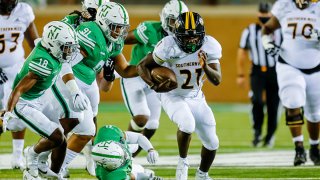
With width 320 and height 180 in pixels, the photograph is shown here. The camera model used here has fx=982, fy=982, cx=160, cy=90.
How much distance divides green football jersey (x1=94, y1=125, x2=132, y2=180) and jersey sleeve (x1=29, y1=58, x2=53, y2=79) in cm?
65

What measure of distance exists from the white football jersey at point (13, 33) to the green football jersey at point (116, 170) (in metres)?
2.56

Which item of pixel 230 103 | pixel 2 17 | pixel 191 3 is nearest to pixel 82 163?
pixel 2 17

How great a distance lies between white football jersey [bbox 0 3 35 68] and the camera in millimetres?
9141

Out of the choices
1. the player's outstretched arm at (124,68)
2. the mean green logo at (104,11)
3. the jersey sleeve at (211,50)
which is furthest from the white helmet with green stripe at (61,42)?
the jersey sleeve at (211,50)

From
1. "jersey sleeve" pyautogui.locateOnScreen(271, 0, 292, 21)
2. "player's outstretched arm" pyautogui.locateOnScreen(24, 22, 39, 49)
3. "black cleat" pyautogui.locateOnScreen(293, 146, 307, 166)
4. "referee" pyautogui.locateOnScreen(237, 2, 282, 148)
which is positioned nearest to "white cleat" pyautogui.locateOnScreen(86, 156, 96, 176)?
"player's outstretched arm" pyautogui.locateOnScreen(24, 22, 39, 49)

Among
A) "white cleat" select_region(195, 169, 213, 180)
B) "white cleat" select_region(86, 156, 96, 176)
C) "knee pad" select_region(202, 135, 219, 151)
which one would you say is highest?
Answer: "knee pad" select_region(202, 135, 219, 151)

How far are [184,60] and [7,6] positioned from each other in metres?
2.37

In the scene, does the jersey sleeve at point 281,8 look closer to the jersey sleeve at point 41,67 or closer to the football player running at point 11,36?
the football player running at point 11,36

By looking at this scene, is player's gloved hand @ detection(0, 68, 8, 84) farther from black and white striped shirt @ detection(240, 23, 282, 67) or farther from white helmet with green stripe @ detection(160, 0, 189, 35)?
black and white striped shirt @ detection(240, 23, 282, 67)

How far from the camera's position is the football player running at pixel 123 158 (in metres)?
6.53

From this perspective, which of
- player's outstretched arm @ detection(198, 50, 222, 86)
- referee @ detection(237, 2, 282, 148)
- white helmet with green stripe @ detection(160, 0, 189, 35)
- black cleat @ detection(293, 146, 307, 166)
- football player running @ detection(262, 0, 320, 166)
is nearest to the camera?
player's outstretched arm @ detection(198, 50, 222, 86)

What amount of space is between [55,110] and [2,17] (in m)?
1.98

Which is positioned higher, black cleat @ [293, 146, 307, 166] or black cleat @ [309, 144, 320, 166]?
black cleat @ [293, 146, 307, 166]

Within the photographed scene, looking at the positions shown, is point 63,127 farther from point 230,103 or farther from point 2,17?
point 230,103
